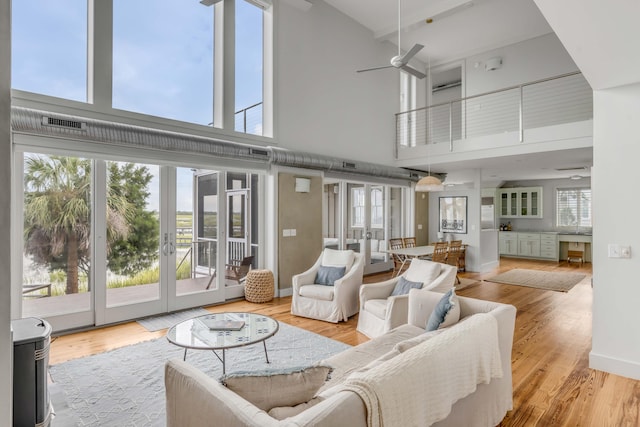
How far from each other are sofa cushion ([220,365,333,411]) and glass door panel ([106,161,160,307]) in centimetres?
374

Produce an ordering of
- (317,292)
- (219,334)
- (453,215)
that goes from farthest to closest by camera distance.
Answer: (453,215), (317,292), (219,334)

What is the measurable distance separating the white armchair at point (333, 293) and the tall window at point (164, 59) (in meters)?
2.94

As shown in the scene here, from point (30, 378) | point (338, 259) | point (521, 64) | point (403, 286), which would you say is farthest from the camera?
point (521, 64)

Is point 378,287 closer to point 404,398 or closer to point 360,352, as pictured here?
point 360,352

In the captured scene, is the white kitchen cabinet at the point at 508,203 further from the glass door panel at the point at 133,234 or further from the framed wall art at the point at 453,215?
the glass door panel at the point at 133,234

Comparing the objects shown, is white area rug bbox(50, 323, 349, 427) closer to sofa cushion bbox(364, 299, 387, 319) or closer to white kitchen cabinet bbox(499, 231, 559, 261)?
sofa cushion bbox(364, 299, 387, 319)

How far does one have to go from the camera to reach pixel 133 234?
15.1 ft

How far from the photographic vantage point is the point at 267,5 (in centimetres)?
586

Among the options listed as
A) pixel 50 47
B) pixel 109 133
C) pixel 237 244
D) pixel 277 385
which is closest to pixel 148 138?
pixel 109 133

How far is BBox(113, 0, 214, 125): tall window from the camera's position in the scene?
4578 millimetres

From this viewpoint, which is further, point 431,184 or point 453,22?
point 453,22

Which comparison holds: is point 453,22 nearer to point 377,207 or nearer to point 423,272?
point 377,207

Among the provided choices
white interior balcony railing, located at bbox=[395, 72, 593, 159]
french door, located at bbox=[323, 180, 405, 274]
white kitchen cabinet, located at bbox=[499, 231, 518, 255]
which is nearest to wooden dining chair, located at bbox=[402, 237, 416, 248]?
french door, located at bbox=[323, 180, 405, 274]

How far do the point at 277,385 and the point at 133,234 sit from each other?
394 cm
